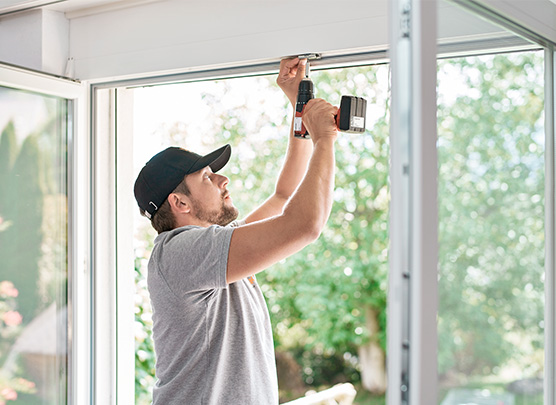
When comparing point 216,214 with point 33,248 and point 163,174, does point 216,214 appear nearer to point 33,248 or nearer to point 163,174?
point 163,174

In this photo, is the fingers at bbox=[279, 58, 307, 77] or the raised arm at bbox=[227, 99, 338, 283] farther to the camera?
the fingers at bbox=[279, 58, 307, 77]

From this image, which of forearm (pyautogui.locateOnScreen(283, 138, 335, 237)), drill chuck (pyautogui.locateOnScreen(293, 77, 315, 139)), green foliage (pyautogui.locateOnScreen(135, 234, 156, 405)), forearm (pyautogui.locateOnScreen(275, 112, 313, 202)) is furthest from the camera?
green foliage (pyautogui.locateOnScreen(135, 234, 156, 405))

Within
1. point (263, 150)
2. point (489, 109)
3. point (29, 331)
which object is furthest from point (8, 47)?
point (263, 150)

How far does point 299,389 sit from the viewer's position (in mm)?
6008

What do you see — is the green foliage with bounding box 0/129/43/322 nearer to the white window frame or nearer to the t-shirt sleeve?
the white window frame

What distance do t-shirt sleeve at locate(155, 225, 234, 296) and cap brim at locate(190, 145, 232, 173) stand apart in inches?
9.4

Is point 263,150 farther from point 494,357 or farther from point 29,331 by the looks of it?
point 494,357

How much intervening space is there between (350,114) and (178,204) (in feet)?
1.97

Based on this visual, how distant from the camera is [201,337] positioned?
1646mm

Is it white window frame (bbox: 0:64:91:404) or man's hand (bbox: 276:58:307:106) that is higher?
man's hand (bbox: 276:58:307:106)

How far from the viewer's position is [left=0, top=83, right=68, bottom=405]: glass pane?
2002 millimetres

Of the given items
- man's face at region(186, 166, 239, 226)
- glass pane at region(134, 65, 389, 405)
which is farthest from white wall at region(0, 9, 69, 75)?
glass pane at region(134, 65, 389, 405)

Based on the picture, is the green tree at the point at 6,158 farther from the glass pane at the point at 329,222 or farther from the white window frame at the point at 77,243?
the glass pane at the point at 329,222

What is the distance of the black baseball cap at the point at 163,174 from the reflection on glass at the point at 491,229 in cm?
89
